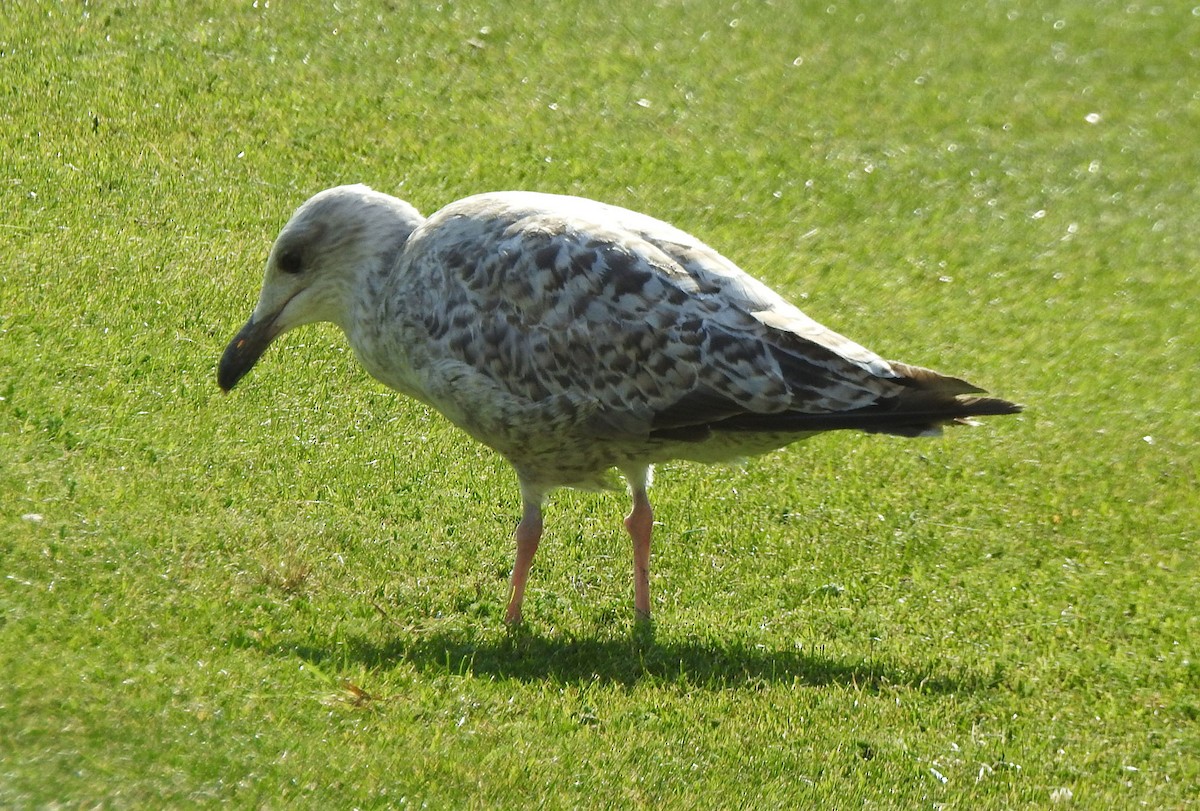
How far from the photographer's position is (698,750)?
6.77 meters

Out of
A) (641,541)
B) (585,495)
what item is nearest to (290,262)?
(641,541)

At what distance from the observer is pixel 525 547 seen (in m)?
7.85

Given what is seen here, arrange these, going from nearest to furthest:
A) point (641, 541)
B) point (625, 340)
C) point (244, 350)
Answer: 1. point (625, 340)
2. point (244, 350)
3. point (641, 541)

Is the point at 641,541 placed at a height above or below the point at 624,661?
above

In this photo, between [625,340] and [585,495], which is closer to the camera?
[625,340]

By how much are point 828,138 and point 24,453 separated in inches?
375

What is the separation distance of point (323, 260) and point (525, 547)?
1778 millimetres

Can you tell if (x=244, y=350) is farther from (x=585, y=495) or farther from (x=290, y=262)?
(x=585, y=495)

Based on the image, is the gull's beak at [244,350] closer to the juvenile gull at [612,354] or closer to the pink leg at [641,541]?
the juvenile gull at [612,354]

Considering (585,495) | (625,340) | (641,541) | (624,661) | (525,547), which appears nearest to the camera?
(625,340)

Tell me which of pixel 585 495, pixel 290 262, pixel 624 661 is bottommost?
pixel 624 661

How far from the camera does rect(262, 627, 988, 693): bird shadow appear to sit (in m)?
7.08

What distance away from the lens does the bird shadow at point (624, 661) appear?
7078 mm

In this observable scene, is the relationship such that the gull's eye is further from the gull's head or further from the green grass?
the green grass
